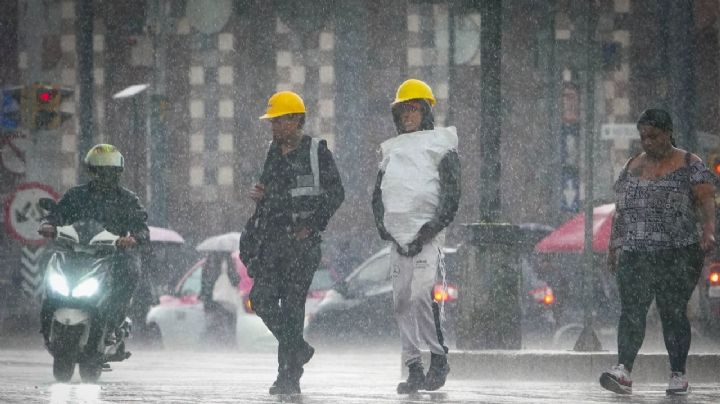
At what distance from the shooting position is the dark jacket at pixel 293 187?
1043 cm

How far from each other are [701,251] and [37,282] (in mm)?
15058

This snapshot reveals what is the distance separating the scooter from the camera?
12.0m

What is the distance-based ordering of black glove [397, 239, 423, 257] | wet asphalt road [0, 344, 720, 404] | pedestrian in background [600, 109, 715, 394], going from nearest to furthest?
wet asphalt road [0, 344, 720, 404] < black glove [397, 239, 423, 257] < pedestrian in background [600, 109, 715, 394]

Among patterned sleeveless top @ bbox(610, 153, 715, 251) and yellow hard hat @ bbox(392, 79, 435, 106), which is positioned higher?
yellow hard hat @ bbox(392, 79, 435, 106)

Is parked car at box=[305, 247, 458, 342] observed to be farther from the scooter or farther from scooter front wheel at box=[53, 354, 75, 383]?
scooter front wheel at box=[53, 354, 75, 383]

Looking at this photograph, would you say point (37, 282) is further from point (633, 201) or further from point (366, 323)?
point (633, 201)

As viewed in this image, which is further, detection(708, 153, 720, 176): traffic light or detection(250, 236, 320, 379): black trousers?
detection(708, 153, 720, 176): traffic light

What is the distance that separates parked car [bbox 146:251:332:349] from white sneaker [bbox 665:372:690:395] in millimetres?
9944

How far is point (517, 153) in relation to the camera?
132 feet

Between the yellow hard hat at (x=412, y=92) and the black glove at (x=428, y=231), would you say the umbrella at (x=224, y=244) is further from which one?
the black glove at (x=428, y=231)

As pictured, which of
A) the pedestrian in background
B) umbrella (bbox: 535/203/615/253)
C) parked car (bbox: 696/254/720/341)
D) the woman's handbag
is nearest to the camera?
the pedestrian in background

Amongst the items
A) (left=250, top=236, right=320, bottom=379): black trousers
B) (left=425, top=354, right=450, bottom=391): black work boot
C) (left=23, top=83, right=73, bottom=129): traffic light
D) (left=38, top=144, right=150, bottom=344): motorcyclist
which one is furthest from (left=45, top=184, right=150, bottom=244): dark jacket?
(left=23, top=83, right=73, bottom=129): traffic light

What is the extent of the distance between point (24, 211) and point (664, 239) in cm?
1337

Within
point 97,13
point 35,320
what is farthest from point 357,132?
point 35,320
